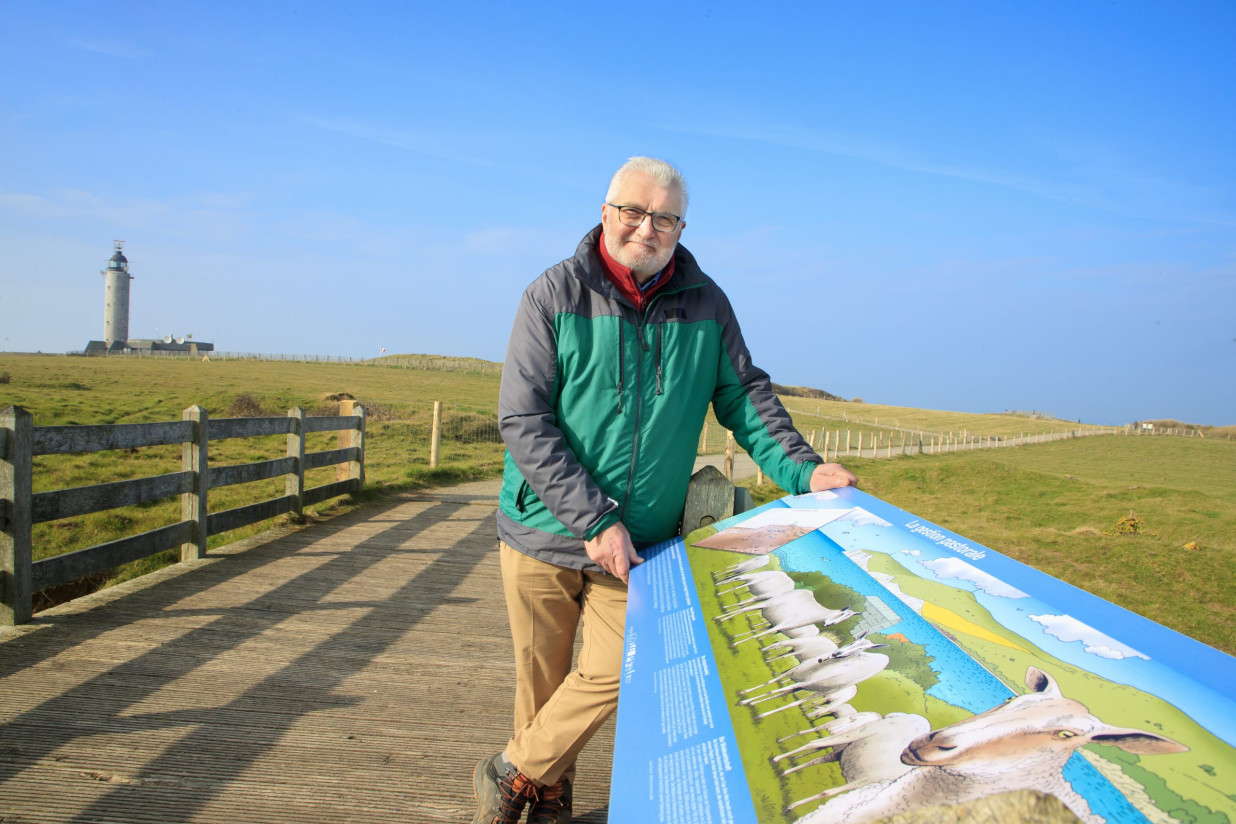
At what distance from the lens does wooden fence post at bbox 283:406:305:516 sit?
8.09 metres

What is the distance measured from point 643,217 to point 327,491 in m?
7.96

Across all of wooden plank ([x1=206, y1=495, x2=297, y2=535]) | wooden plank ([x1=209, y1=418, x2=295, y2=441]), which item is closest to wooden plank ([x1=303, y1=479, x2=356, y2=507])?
wooden plank ([x1=206, y1=495, x2=297, y2=535])

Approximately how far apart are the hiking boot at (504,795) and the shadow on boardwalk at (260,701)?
0.58 meters

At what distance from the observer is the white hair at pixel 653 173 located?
2195 mm

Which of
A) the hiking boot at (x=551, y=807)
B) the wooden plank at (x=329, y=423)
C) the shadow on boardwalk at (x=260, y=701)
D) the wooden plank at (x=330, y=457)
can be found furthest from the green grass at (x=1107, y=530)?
the wooden plank at (x=329, y=423)

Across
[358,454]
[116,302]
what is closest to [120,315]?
[116,302]

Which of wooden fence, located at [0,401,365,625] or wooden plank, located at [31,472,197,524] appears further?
wooden plank, located at [31,472,197,524]

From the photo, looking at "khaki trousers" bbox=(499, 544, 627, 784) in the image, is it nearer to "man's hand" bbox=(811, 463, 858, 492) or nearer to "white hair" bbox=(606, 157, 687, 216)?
"man's hand" bbox=(811, 463, 858, 492)

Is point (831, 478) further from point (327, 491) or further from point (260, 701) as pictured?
point (327, 491)

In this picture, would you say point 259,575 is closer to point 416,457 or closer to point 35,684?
point 35,684

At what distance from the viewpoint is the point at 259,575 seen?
6.09m

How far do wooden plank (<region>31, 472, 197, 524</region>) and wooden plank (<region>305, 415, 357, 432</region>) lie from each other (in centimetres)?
257

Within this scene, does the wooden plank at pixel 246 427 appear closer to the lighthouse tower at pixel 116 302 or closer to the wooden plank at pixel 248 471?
the wooden plank at pixel 248 471

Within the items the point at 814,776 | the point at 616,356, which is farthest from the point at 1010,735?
the point at 616,356
